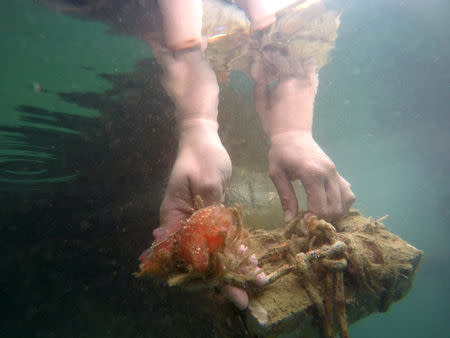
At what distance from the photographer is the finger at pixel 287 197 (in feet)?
8.15

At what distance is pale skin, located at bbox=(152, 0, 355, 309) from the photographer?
1.94 meters

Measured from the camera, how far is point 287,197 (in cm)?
253

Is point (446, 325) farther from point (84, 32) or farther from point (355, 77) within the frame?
point (84, 32)

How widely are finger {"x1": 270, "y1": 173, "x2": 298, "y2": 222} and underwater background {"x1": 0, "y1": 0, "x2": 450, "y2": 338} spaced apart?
160cm

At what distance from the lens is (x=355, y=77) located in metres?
11.3

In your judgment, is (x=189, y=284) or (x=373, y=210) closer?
(x=189, y=284)

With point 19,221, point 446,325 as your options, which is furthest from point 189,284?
point 446,325

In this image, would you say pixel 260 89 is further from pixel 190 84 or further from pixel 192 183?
pixel 192 183

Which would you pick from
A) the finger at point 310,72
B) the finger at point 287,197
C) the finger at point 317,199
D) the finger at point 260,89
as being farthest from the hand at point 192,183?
the finger at point 310,72

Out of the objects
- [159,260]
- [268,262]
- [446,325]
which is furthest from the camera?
[446,325]

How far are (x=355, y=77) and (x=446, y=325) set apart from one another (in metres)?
52.3

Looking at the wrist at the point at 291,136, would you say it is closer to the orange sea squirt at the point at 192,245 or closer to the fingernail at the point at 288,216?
the fingernail at the point at 288,216

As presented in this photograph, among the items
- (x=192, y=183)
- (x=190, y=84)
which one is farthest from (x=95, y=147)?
(x=192, y=183)

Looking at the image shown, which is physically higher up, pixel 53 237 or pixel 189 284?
pixel 189 284
